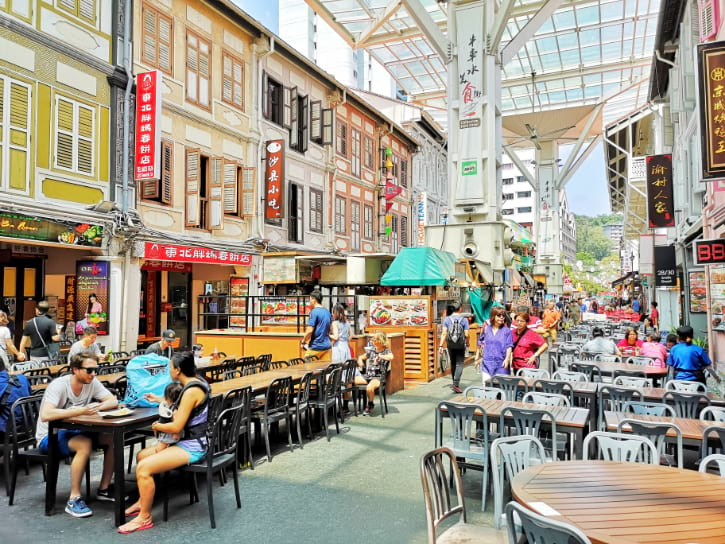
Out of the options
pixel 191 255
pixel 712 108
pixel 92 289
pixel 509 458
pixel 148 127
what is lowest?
pixel 509 458

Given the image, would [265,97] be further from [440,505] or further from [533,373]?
[440,505]

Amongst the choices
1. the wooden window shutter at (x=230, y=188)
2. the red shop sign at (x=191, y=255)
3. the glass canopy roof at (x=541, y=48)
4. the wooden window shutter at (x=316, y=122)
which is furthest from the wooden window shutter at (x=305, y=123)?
the red shop sign at (x=191, y=255)

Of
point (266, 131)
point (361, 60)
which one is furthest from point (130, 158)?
point (361, 60)

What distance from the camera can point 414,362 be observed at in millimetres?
12594

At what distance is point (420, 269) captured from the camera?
43.0 feet

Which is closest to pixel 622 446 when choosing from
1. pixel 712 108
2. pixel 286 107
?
pixel 712 108

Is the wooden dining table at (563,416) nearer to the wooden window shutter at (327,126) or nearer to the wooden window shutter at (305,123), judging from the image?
the wooden window shutter at (305,123)

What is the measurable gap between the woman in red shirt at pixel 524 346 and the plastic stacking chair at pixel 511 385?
5.33 ft

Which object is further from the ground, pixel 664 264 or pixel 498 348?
pixel 664 264

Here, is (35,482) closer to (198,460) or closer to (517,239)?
(198,460)

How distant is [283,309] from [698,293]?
34.5ft

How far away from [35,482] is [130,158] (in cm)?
969

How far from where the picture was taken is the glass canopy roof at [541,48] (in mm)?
20047

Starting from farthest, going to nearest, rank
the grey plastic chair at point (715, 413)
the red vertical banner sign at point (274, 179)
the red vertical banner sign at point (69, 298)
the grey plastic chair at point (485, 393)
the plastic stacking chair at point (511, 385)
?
the red vertical banner sign at point (274, 179)
the red vertical banner sign at point (69, 298)
the plastic stacking chair at point (511, 385)
the grey plastic chair at point (485, 393)
the grey plastic chair at point (715, 413)
